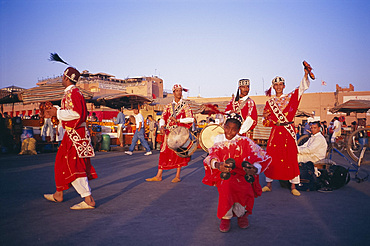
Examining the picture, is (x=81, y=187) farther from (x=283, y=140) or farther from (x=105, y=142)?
(x=105, y=142)

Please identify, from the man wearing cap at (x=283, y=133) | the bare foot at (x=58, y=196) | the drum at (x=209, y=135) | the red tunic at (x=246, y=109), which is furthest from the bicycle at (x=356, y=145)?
the bare foot at (x=58, y=196)

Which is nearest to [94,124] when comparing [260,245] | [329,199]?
[329,199]

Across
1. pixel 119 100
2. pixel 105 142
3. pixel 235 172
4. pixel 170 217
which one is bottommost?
pixel 105 142

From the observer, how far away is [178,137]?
636 cm

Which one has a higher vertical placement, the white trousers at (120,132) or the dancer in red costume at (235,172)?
the dancer in red costume at (235,172)

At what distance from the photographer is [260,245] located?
126 inches

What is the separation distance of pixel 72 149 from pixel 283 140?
12.6ft

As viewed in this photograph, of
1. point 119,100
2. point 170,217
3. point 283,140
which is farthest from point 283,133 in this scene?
point 119,100

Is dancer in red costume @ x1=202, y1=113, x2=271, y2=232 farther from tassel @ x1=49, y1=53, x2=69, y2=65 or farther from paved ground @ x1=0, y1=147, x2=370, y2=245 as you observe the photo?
tassel @ x1=49, y1=53, x2=69, y2=65

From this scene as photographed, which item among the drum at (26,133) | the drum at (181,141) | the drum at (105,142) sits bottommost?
the drum at (105,142)

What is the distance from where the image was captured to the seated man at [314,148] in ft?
21.1

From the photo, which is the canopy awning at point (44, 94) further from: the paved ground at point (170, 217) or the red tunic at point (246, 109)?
the red tunic at point (246, 109)

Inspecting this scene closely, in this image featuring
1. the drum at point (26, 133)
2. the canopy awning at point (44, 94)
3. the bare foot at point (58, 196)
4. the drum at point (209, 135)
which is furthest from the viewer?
the canopy awning at point (44, 94)

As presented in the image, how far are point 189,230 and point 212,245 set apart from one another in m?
0.50
